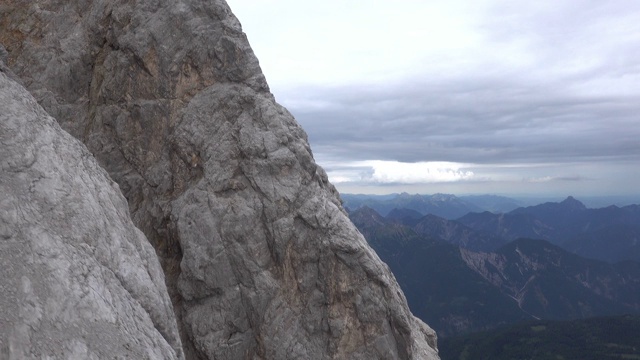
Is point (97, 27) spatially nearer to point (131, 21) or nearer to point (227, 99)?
point (131, 21)

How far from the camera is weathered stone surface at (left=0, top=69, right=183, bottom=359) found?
16719 mm

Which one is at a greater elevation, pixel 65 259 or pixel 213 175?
pixel 213 175

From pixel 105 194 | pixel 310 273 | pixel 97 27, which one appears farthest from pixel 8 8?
pixel 310 273

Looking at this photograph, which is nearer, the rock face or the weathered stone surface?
the weathered stone surface

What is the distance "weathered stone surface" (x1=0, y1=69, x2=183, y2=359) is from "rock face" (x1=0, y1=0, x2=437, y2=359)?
9.48 m

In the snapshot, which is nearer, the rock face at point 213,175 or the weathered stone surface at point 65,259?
the weathered stone surface at point 65,259

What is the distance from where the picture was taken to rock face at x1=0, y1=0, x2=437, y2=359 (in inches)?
1271

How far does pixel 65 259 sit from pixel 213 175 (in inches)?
632

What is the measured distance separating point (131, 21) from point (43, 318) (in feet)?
92.0

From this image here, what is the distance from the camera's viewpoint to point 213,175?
112 ft

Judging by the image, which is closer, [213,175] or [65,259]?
[65,259]

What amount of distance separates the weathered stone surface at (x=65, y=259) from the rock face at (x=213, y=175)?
9479 mm

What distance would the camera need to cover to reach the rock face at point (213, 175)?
32.3 metres

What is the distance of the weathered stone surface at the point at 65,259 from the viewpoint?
1672cm
